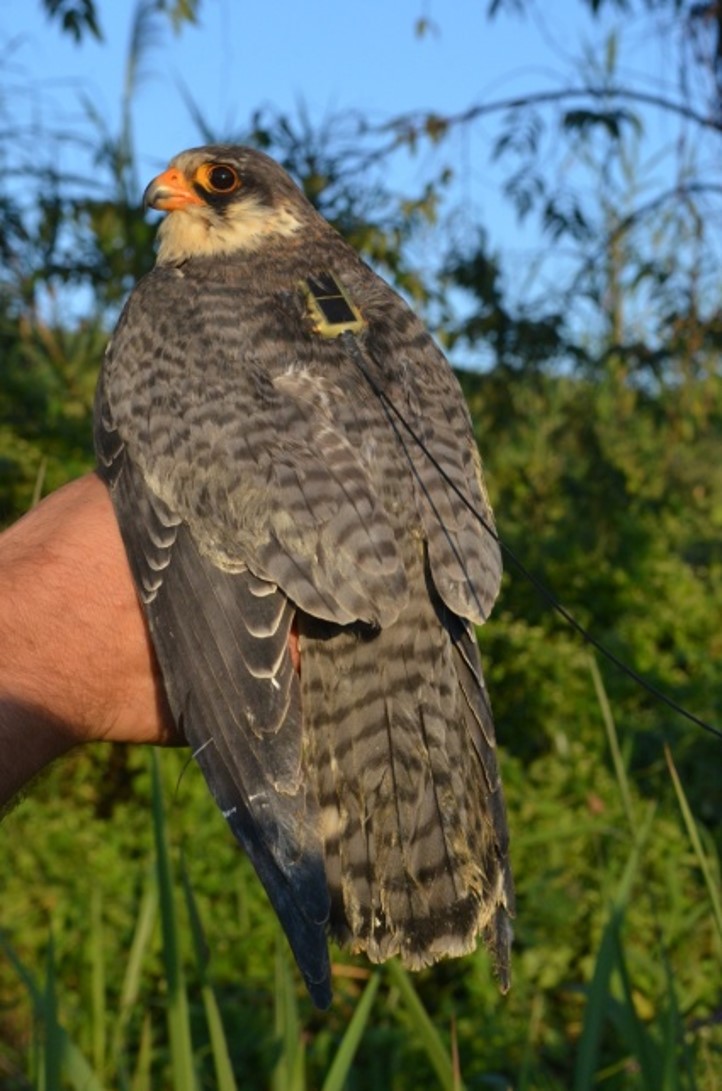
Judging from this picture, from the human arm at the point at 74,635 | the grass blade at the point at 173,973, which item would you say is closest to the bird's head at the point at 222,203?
the human arm at the point at 74,635

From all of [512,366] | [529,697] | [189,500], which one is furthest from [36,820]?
[189,500]

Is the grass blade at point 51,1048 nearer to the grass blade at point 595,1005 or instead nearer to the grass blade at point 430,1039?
the grass blade at point 430,1039

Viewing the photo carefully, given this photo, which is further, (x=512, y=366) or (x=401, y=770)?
(x=512, y=366)

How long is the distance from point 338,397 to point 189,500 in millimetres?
339

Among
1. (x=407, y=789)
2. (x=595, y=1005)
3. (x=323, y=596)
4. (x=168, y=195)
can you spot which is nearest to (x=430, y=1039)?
(x=595, y=1005)

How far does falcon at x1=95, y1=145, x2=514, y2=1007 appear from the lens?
8.04 ft

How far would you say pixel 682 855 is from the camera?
5398 mm

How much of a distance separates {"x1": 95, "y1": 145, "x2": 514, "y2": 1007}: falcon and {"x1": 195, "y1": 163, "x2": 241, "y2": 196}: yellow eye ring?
614 mm

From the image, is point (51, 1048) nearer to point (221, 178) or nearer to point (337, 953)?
point (221, 178)

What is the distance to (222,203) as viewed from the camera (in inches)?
140

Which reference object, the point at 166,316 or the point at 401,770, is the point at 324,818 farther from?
the point at 166,316

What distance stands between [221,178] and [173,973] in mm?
2072

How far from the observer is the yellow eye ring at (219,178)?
3605mm

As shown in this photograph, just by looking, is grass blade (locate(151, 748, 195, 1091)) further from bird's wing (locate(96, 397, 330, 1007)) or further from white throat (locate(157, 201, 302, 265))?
white throat (locate(157, 201, 302, 265))
